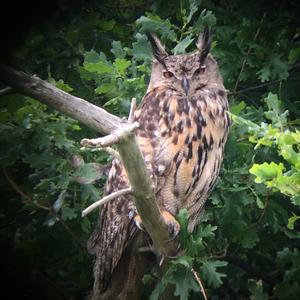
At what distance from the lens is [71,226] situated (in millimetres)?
3523

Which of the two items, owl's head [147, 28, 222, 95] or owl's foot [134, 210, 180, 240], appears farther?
owl's head [147, 28, 222, 95]

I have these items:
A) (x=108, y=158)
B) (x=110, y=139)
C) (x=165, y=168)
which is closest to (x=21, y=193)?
(x=108, y=158)

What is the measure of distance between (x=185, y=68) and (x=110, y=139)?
184 cm

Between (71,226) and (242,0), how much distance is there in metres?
1.95

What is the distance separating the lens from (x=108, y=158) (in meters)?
3.38

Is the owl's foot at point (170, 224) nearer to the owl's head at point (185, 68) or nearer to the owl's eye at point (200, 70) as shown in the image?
the owl's head at point (185, 68)

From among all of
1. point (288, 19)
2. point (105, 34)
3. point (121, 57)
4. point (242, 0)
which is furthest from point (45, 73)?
point (288, 19)

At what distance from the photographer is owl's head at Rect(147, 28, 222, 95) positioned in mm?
3521

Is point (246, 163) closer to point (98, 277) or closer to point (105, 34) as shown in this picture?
point (98, 277)

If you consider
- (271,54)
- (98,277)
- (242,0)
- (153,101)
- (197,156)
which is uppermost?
(242,0)

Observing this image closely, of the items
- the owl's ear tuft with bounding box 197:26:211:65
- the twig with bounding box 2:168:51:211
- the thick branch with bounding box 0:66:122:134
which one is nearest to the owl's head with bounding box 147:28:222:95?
the owl's ear tuft with bounding box 197:26:211:65

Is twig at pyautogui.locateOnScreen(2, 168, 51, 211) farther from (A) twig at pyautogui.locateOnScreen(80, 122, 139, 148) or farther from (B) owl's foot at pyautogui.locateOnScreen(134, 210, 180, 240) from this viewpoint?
(A) twig at pyautogui.locateOnScreen(80, 122, 139, 148)

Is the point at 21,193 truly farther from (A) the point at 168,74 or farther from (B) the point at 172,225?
(A) the point at 168,74

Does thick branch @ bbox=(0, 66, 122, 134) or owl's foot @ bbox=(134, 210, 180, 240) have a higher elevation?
thick branch @ bbox=(0, 66, 122, 134)
